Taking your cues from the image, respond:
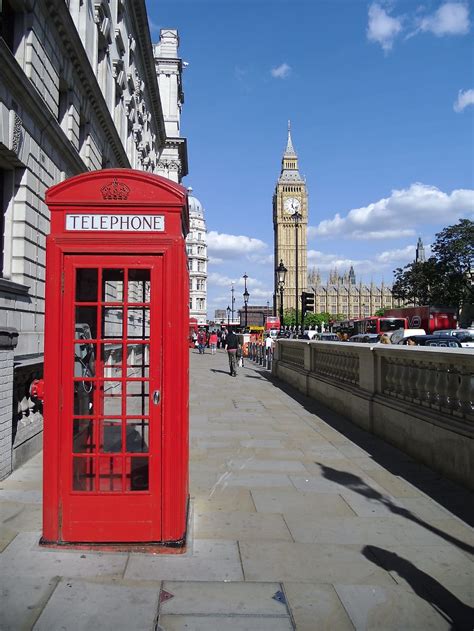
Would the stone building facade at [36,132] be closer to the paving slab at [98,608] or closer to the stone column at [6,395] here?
the stone column at [6,395]

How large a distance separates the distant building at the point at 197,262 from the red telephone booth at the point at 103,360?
108m

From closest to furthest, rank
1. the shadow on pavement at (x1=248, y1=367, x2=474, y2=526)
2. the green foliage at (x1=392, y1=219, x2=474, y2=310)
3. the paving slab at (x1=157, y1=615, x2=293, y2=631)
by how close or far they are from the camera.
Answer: the paving slab at (x1=157, y1=615, x2=293, y2=631) → the shadow on pavement at (x1=248, y1=367, x2=474, y2=526) → the green foliage at (x1=392, y1=219, x2=474, y2=310)

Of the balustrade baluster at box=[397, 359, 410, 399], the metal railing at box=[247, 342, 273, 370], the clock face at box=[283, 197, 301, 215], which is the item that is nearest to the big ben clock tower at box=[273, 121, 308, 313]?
the clock face at box=[283, 197, 301, 215]

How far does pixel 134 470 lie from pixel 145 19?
97.5 ft

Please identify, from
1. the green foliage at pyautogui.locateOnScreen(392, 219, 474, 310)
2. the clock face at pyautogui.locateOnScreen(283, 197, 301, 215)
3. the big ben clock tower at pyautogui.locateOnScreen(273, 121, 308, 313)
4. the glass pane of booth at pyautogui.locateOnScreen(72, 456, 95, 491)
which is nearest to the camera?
the glass pane of booth at pyautogui.locateOnScreen(72, 456, 95, 491)

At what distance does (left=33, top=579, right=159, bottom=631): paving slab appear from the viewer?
3.00m

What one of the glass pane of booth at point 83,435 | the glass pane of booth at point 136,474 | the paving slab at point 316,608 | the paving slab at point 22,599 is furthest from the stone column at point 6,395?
the paving slab at point 316,608

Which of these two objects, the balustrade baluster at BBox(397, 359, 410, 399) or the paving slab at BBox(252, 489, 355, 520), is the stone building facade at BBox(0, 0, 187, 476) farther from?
the balustrade baluster at BBox(397, 359, 410, 399)

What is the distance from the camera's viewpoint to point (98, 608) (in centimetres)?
318

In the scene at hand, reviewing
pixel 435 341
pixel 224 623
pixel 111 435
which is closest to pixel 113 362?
pixel 111 435

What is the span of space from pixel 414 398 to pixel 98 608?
16.7 feet

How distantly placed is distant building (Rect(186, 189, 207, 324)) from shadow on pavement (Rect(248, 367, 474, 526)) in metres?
103

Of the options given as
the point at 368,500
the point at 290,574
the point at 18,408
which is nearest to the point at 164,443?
the point at 290,574

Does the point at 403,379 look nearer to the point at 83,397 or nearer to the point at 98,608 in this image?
the point at 83,397
